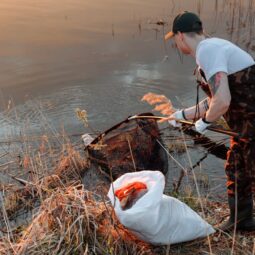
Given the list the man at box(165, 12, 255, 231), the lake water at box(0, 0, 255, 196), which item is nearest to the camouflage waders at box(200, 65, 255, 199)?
the man at box(165, 12, 255, 231)

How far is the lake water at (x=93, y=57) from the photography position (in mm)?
7555

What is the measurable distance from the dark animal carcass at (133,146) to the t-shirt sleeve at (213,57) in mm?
2046

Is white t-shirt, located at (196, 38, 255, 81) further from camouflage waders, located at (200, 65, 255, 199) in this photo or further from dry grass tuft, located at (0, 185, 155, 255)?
dry grass tuft, located at (0, 185, 155, 255)

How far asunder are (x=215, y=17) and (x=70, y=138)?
732 centimetres

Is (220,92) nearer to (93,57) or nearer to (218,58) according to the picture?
(218,58)

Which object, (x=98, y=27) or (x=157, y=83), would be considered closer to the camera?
(x=157, y=83)

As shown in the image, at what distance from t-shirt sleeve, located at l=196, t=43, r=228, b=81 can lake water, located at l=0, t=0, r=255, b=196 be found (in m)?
3.68

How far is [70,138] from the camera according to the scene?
6469 millimetres

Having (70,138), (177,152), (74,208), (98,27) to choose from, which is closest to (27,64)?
(98,27)

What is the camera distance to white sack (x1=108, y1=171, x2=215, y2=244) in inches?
130

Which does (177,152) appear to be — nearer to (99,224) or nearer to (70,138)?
(70,138)

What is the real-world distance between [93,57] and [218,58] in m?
6.97

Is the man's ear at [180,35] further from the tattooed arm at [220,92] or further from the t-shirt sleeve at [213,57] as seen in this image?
the tattooed arm at [220,92]

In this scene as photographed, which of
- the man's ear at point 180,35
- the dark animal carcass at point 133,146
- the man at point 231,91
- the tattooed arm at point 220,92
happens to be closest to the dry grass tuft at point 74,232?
the man at point 231,91
